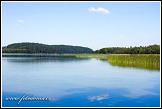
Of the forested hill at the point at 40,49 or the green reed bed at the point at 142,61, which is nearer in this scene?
the green reed bed at the point at 142,61

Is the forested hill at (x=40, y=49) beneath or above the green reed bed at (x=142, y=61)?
above

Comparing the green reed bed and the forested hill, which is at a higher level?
the forested hill

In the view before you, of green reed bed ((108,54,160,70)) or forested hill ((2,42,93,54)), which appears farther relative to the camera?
forested hill ((2,42,93,54))

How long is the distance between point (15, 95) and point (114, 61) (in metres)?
15.4

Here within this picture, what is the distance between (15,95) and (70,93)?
1656 millimetres

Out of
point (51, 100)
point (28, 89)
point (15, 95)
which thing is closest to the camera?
point (51, 100)

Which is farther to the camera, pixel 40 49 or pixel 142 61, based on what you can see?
pixel 40 49

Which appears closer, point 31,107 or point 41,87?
point 31,107

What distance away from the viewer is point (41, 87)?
9359 mm

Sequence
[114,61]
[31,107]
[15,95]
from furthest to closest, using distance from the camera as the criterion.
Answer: [114,61], [15,95], [31,107]

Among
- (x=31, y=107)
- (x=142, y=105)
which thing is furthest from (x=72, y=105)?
(x=142, y=105)

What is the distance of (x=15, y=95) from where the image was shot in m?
8.03

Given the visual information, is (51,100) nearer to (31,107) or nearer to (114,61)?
(31,107)

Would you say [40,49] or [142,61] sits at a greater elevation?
[40,49]
